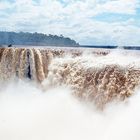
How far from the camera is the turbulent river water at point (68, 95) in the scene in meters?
20.5

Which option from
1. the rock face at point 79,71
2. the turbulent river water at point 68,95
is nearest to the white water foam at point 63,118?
the turbulent river water at point 68,95

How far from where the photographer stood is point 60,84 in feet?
85.6

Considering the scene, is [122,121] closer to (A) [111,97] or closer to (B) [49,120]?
(A) [111,97]

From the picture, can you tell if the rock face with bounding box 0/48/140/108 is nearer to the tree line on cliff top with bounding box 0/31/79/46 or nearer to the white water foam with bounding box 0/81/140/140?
the white water foam with bounding box 0/81/140/140

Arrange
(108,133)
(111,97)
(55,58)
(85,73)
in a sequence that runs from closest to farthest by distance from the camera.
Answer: (108,133) < (111,97) < (85,73) < (55,58)

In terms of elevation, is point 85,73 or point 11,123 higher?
point 85,73

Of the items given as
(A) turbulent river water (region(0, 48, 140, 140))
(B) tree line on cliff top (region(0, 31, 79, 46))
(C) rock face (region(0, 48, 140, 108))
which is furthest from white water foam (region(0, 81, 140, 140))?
(B) tree line on cliff top (region(0, 31, 79, 46))

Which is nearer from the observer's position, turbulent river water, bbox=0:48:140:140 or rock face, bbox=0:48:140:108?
turbulent river water, bbox=0:48:140:140

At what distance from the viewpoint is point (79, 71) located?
2553 cm

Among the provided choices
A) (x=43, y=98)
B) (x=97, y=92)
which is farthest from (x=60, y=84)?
(x=97, y=92)

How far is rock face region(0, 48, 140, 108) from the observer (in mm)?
22406

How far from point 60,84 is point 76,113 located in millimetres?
3786

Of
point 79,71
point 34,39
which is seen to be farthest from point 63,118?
point 34,39

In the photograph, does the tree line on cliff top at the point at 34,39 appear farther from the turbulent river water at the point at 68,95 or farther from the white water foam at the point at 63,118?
the white water foam at the point at 63,118
